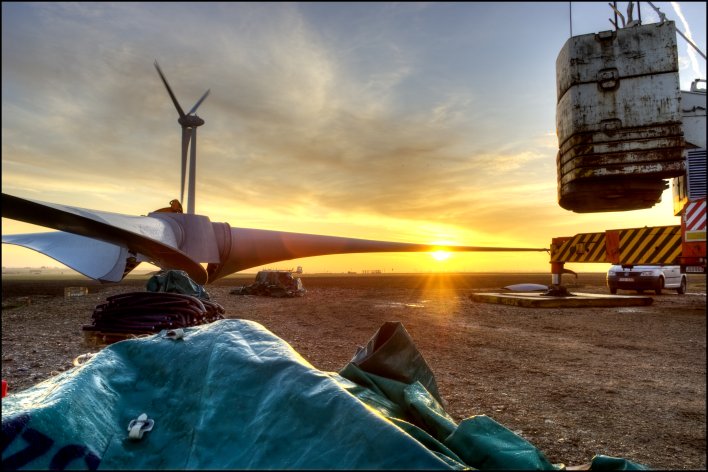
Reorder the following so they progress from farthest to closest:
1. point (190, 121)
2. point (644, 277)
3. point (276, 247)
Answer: point (644, 277) < point (190, 121) < point (276, 247)

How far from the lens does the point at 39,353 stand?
773 centimetres

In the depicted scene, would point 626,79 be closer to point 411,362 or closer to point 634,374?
point 634,374

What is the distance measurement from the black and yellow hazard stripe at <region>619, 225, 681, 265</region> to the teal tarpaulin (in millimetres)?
9522

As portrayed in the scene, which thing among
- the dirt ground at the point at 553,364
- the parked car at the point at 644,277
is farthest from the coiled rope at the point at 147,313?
the parked car at the point at 644,277

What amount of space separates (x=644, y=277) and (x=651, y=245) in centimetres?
1035

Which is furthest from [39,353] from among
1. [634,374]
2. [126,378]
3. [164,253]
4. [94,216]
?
[634,374]

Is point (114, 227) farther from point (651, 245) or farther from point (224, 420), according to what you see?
point (651, 245)

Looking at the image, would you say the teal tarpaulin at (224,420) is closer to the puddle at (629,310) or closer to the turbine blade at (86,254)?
the turbine blade at (86,254)

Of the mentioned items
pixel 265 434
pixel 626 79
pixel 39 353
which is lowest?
pixel 39 353

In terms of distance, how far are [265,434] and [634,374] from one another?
6081mm

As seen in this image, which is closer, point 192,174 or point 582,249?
point 192,174

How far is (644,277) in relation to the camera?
18.6 meters

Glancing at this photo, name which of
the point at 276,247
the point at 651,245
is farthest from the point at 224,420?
the point at 651,245

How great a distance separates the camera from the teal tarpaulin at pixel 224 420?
4.96ft
